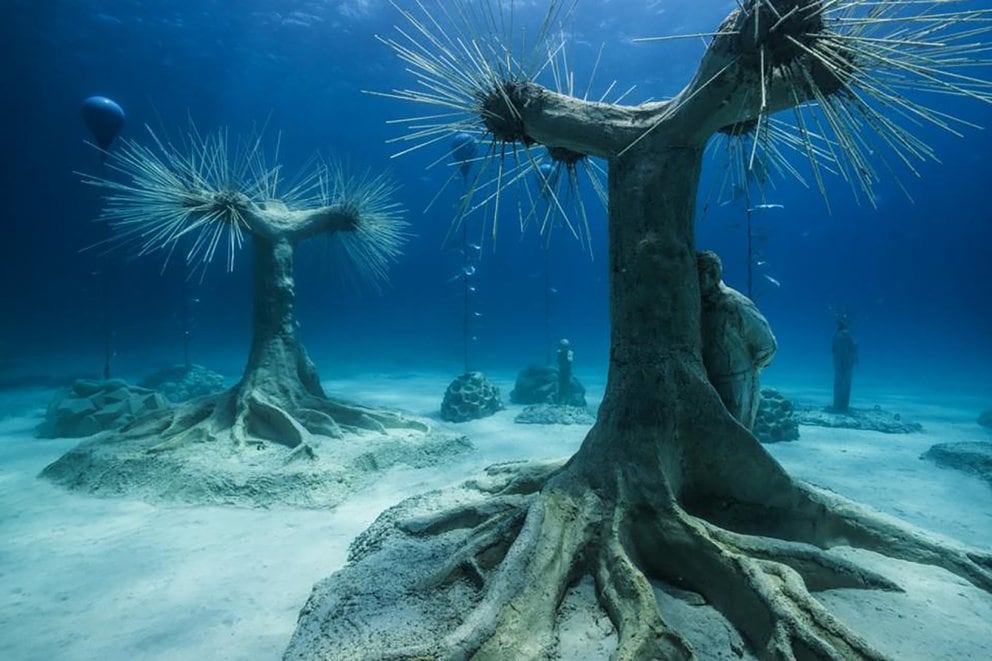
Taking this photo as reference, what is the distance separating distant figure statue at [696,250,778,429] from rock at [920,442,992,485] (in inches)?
246

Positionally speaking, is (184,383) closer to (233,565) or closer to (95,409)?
(95,409)

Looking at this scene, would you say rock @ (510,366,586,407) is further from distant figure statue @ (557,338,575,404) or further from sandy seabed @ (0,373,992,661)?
sandy seabed @ (0,373,992,661)

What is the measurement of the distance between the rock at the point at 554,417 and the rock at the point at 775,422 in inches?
124

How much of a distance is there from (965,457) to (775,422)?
2489 millimetres

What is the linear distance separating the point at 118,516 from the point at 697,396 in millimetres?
5608

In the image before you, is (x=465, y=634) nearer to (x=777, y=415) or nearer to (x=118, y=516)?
(x=118, y=516)

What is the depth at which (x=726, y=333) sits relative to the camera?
3.08m

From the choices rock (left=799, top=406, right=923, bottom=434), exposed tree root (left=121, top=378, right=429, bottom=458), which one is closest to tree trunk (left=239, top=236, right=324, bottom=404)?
exposed tree root (left=121, top=378, right=429, bottom=458)

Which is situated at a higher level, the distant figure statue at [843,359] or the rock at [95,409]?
the distant figure statue at [843,359]

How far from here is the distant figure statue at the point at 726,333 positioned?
308 centimetres

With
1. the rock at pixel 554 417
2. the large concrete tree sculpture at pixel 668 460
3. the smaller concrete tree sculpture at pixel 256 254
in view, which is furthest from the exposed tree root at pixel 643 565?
the rock at pixel 554 417

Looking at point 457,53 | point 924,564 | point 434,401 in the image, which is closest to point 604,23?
point 434,401

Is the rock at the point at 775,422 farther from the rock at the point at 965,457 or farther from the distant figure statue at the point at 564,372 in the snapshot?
the distant figure statue at the point at 564,372

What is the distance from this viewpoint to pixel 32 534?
4457 mm
